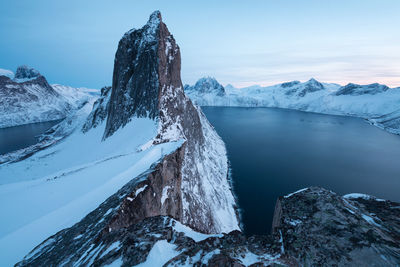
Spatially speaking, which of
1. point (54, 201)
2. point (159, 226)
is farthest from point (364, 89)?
point (54, 201)

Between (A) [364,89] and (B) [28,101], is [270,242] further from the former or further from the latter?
(A) [364,89]

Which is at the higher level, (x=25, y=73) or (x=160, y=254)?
(x=25, y=73)

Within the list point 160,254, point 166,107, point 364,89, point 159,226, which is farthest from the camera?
point 364,89

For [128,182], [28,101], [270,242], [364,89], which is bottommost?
[270,242]

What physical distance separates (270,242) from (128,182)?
908 cm

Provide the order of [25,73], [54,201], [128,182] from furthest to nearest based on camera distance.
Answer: [25,73], [128,182], [54,201]

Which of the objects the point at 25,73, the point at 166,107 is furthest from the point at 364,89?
the point at 25,73

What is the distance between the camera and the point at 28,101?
431ft

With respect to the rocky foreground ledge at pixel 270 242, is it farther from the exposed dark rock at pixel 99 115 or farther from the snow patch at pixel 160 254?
the exposed dark rock at pixel 99 115

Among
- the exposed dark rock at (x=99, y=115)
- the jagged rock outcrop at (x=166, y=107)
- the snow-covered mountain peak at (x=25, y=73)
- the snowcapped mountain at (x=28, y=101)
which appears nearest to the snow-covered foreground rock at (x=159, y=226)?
the jagged rock outcrop at (x=166, y=107)

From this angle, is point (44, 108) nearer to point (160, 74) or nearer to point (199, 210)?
point (160, 74)

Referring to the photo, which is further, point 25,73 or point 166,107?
point 25,73

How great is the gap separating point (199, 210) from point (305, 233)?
15.4 metres

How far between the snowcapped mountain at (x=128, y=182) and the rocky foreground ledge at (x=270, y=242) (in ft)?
0.39
